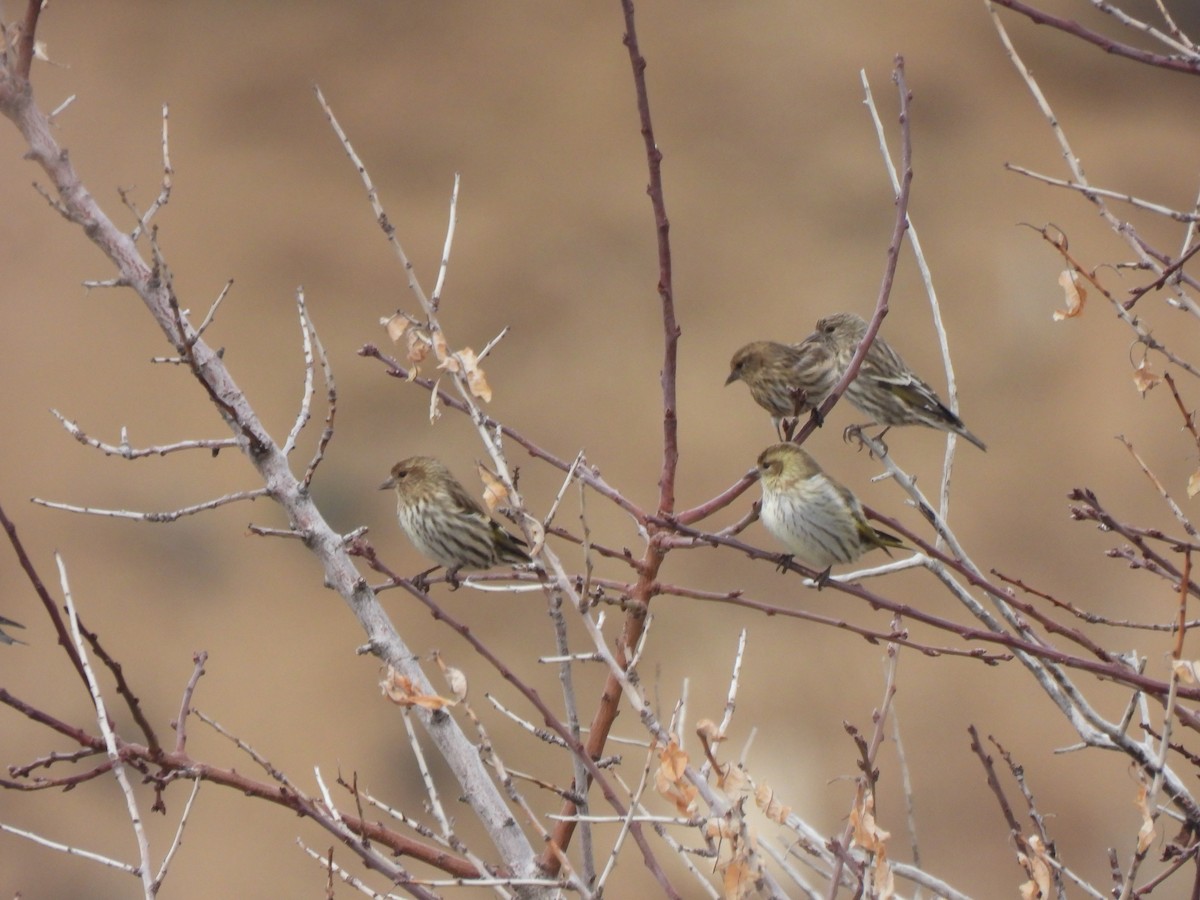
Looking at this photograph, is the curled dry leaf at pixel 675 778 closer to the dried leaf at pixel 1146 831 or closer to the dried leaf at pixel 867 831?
the dried leaf at pixel 867 831

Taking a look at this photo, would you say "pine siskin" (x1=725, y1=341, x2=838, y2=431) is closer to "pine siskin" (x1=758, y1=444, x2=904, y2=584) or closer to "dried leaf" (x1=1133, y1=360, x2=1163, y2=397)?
"pine siskin" (x1=758, y1=444, x2=904, y2=584)

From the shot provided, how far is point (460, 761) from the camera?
3396mm

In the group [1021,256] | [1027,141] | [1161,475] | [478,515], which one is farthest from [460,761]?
[1027,141]

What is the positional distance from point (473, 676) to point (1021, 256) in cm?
1044

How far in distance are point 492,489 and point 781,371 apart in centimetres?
362

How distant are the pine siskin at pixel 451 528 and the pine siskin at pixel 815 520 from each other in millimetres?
1487

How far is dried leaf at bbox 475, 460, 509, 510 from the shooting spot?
9.33 feet

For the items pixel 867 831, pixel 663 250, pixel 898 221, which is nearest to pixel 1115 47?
pixel 898 221

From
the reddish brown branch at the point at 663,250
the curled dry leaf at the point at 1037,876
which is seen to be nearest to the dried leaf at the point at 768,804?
the curled dry leaf at the point at 1037,876

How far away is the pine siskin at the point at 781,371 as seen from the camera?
6285 mm

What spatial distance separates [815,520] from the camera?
16.8 feet

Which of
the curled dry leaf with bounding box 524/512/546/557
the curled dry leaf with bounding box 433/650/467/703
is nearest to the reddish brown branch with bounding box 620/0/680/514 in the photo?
the curled dry leaf with bounding box 524/512/546/557

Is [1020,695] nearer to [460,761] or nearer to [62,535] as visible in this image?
[62,535]

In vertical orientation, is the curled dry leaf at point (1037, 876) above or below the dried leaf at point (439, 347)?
below
